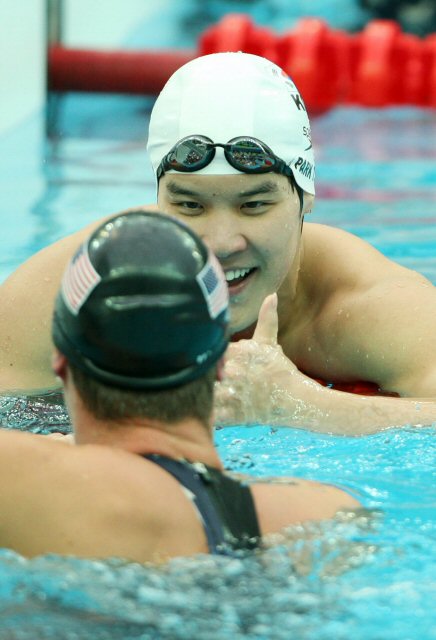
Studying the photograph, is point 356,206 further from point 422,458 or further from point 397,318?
point 422,458

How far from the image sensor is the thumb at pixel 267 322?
3.04 m

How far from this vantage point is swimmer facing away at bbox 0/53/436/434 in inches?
124

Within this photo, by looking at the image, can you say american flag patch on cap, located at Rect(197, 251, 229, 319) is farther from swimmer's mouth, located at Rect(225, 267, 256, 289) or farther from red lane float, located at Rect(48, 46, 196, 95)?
red lane float, located at Rect(48, 46, 196, 95)

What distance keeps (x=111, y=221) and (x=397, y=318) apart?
1.65 metres

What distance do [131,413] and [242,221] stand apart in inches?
54.4

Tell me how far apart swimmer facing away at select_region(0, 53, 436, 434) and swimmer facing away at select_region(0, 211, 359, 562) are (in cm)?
105

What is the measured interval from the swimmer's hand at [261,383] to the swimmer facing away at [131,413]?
3.33 feet

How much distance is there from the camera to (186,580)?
1.99 metres

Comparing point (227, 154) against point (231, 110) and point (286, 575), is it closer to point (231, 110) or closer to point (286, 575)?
point (231, 110)

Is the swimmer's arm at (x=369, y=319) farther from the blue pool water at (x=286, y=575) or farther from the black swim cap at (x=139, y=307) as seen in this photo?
the black swim cap at (x=139, y=307)

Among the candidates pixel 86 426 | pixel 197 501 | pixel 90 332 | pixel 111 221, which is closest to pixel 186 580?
pixel 197 501

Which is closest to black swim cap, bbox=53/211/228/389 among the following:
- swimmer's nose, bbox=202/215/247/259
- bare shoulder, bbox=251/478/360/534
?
bare shoulder, bbox=251/478/360/534

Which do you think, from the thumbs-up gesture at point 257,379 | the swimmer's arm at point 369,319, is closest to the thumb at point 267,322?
the thumbs-up gesture at point 257,379

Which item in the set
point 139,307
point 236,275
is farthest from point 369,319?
point 139,307
